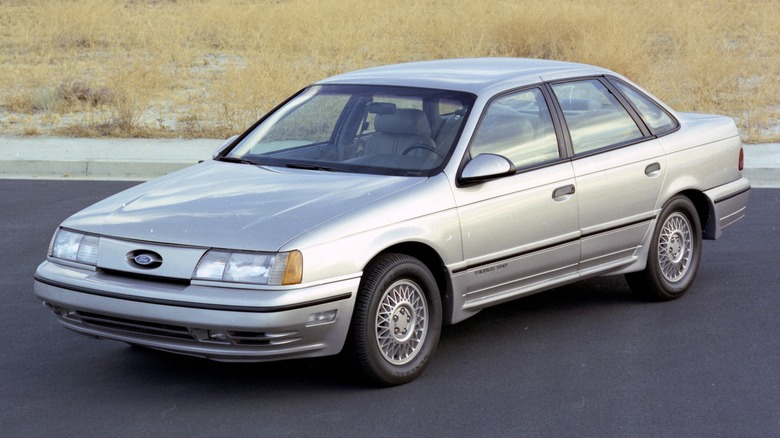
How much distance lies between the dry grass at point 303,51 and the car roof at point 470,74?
24.0ft

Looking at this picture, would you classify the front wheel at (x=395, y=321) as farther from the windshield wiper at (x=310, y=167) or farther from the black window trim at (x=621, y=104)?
the black window trim at (x=621, y=104)

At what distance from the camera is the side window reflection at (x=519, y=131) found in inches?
254

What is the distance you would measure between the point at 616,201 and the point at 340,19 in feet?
50.6

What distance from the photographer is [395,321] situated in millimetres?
5828

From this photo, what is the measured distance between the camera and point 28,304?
7523mm

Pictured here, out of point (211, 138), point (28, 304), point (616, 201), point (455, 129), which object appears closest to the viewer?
point (455, 129)

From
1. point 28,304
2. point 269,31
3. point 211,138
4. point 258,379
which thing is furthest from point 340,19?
point 258,379

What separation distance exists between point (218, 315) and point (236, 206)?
714mm

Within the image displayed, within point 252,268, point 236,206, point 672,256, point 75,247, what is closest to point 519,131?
point 672,256

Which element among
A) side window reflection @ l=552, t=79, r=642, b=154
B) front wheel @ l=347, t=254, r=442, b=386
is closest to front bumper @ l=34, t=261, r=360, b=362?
front wheel @ l=347, t=254, r=442, b=386

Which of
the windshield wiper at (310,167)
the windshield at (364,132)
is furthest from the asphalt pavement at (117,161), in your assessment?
the windshield wiper at (310,167)

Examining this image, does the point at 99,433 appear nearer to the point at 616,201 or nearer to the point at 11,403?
the point at 11,403

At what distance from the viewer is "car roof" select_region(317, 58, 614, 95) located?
670 centimetres

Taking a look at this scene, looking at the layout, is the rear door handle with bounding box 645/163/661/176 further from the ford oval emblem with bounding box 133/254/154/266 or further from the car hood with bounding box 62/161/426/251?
the ford oval emblem with bounding box 133/254/154/266
